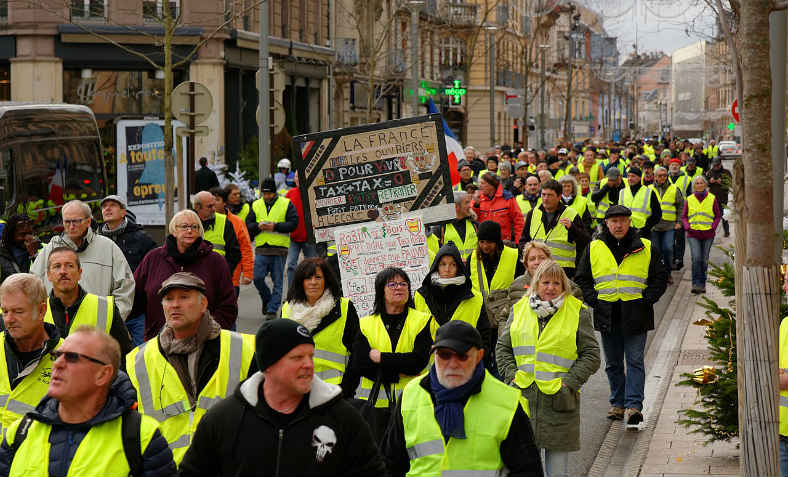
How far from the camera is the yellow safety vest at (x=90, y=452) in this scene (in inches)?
170

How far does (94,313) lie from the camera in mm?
6895

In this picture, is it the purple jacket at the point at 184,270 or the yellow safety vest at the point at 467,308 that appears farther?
the purple jacket at the point at 184,270

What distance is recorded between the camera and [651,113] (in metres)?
175

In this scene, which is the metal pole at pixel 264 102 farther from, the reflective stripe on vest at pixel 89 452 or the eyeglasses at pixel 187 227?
the reflective stripe on vest at pixel 89 452

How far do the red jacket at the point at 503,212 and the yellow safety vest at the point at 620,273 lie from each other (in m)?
4.55

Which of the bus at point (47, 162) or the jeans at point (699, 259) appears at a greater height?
the bus at point (47, 162)

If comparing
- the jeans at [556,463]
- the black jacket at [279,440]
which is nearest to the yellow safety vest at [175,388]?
the black jacket at [279,440]

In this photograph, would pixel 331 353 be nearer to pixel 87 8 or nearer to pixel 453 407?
pixel 453 407

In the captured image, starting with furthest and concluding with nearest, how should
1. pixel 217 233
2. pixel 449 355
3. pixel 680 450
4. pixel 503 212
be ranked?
pixel 503 212 → pixel 217 233 → pixel 680 450 → pixel 449 355

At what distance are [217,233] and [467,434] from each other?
828cm

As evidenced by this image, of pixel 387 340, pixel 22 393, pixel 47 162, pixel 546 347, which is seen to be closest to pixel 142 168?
pixel 47 162

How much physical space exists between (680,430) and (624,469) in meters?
1.08

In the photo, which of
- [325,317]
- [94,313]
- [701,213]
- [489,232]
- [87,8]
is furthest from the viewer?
[87,8]

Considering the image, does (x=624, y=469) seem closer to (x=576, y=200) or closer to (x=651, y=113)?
(x=576, y=200)
